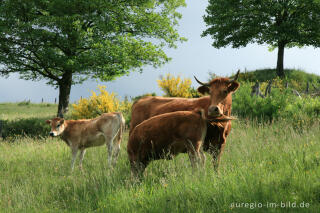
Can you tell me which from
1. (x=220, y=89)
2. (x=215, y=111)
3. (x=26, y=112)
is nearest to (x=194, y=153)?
(x=215, y=111)

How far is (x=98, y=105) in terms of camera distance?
15.8 metres

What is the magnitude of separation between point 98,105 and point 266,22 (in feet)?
70.7

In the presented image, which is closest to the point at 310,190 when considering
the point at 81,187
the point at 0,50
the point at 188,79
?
the point at 81,187

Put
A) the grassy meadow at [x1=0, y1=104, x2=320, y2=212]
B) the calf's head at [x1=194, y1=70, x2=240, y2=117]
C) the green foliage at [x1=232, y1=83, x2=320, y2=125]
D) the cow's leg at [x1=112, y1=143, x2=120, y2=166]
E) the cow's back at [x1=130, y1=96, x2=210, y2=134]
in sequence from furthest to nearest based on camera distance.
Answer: the green foliage at [x1=232, y1=83, x2=320, y2=125] → the cow's leg at [x1=112, y1=143, x2=120, y2=166] → the cow's back at [x1=130, y1=96, x2=210, y2=134] → the calf's head at [x1=194, y1=70, x2=240, y2=117] → the grassy meadow at [x1=0, y1=104, x2=320, y2=212]

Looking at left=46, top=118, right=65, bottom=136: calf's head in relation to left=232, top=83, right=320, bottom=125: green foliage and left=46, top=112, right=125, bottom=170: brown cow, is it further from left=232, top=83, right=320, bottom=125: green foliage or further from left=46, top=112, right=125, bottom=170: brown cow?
left=232, top=83, right=320, bottom=125: green foliage

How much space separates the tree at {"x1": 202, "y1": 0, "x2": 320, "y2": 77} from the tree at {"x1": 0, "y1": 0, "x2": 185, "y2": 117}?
367 inches

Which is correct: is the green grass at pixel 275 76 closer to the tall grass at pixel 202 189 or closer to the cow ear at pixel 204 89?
the tall grass at pixel 202 189

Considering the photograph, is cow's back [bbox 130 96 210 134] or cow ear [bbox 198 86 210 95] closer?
cow ear [bbox 198 86 210 95]

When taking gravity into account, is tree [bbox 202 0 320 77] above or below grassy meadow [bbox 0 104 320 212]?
above

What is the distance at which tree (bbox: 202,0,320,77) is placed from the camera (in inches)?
1064

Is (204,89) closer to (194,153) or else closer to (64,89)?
(194,153)

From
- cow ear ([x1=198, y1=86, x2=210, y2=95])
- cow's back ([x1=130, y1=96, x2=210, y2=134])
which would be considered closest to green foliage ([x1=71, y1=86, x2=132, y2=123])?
cow's back ([x1=130, y1=96, x2=210, y2=134])

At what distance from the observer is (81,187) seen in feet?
17.8

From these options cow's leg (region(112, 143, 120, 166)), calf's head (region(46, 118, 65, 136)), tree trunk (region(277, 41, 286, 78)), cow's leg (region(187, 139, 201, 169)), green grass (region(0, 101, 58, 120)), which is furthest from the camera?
tree trunk (region(277, 41, 286, 78))
